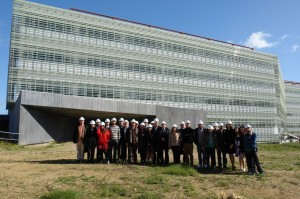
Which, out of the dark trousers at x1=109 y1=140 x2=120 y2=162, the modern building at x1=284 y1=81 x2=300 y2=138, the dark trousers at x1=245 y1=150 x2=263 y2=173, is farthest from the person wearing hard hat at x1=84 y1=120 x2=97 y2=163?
the modern building at x1=284 y1=81 x2=300 y2=138

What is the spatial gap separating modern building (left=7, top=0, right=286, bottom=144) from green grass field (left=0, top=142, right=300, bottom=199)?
1667 cm

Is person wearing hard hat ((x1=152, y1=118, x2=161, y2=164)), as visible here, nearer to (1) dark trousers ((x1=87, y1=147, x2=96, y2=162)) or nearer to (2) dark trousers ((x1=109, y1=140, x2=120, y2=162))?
(2) dark trousers ((x1=109, y1=140, x2=120, y2=162))

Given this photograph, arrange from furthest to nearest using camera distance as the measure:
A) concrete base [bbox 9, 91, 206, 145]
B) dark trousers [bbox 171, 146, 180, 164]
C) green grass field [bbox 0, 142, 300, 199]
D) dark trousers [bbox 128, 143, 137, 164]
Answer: concrete base [bbox 9, 91, 206, 145] → dark trousers [bbox 128, 143, 137, 164] → dark trousers [bbox 171, 146, 180, 164] → green grass field [bbox 0, 142, 300, 199]

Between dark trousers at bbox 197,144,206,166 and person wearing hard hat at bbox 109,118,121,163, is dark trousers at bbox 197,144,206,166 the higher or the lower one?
the lower one

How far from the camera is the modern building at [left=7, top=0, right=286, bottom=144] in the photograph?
36156mm

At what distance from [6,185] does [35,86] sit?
29.6 m

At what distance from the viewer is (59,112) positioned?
32.4 metres

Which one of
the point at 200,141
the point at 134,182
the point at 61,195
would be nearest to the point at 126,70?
the point at 200,141

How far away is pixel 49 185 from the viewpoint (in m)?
9.22

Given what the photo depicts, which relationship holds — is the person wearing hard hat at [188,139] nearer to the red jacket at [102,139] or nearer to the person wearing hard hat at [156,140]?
the person wearing hard hat at [156,140]

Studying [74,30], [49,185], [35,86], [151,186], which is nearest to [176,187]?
[151,186]

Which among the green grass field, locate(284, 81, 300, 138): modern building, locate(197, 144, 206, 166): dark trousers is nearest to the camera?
the green grass field

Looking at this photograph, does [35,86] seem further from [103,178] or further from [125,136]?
[103,178]

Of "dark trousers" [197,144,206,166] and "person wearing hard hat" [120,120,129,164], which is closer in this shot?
"dark trousers" [197,144,206,166]
